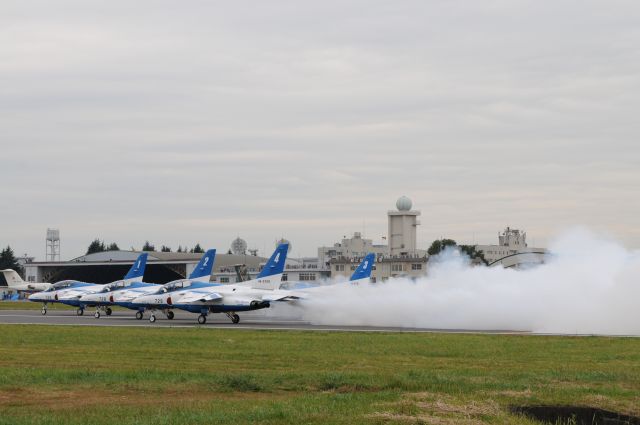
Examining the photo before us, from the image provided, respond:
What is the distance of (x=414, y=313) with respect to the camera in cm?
5706

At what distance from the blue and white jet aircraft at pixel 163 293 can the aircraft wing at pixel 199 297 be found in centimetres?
158

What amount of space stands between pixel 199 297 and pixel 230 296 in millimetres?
2278

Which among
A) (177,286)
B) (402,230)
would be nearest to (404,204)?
(402,230)

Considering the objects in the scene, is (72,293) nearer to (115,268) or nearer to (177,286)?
(177,286)

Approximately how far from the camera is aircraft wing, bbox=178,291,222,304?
58.0m

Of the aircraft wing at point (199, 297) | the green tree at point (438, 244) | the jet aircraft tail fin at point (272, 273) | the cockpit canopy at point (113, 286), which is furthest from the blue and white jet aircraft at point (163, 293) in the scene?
the green tree at point (438, 244)

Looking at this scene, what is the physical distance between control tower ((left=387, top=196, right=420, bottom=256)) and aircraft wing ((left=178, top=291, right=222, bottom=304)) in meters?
85.2

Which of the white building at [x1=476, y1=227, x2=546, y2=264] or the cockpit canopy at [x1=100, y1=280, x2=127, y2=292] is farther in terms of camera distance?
the white building at [x1=476, y1=227, x2=546, y2=264]

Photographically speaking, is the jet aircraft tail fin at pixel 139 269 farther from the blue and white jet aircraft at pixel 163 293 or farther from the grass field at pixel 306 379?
the grass field at pixel 306 379

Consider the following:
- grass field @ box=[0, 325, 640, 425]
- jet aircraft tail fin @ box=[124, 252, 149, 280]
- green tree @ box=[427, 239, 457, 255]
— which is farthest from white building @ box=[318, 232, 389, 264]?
grass field @ box=[0, 325, 640, 425]

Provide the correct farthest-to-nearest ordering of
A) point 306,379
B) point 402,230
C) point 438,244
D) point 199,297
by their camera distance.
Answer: point 438,244 < point 402,230 < point 199,297 < point 306,379

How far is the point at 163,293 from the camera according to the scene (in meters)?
62.1

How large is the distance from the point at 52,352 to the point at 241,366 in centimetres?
917

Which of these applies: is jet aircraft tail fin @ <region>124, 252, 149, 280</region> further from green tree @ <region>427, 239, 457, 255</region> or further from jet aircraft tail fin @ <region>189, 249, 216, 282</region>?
green tree @ <region>427, 239, 457, 255</region>
